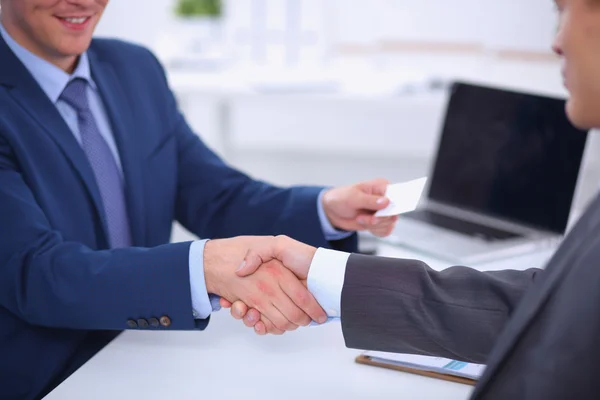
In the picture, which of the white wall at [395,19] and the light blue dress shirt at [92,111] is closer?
the light blue dress shirt at [92,111]

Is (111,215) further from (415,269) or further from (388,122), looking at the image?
(388,122)

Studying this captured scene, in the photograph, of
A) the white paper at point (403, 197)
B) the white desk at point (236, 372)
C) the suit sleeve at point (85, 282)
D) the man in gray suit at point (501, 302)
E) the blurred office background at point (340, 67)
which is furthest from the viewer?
the blurred office background at point (340, 67)

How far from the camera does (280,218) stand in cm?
173

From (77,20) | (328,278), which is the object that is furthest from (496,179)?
(77,20)

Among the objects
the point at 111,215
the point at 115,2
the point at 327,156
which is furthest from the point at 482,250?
the point at 115,2

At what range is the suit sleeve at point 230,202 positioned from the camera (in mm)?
1711

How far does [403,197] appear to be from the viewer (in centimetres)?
153

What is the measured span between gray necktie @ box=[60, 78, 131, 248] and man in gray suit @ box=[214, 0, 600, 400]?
364 mm

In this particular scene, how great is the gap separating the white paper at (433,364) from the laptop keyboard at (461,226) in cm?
65

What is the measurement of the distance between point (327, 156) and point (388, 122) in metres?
0.37

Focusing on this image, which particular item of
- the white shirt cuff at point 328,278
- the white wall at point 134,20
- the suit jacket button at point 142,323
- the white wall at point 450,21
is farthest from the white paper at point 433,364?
the white wall at point 134,20

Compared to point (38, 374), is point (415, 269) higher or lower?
higher

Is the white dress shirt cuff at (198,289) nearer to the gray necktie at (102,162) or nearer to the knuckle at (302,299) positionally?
the knuckle at (302,299)

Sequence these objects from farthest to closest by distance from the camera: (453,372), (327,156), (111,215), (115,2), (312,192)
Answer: (327,156) < (115,2) < (312,192) < (111,215) < (453,372)
